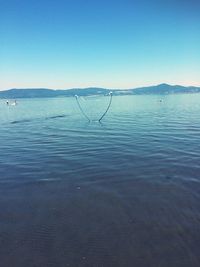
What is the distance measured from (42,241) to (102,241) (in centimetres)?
219

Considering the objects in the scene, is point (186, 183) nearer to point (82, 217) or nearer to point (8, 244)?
point (82, 217)

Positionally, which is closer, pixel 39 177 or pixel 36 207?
pixel 36 207

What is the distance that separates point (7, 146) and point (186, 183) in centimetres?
1955

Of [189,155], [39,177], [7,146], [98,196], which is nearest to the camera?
[98,196]

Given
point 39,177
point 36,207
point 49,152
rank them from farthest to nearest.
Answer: point 49,152 < point 39,177 < point 36,207

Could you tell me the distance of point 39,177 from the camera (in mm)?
16312

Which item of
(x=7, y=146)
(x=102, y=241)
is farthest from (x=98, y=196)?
(x=7, y=146)

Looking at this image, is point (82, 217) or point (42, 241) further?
point (82, 217)


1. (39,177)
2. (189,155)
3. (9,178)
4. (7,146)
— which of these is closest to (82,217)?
(39,177)

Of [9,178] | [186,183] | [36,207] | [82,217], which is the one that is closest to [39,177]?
[9,178]

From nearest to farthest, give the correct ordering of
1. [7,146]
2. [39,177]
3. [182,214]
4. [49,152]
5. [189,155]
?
[182,214], [39,177], [189,155], [49,152], [7,146]

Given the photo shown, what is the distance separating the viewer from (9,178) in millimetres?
16375

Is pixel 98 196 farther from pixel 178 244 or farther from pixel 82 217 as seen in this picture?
pixel 178 244

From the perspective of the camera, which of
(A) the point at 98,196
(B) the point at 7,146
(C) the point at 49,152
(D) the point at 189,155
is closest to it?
(A) the point at 98,196
